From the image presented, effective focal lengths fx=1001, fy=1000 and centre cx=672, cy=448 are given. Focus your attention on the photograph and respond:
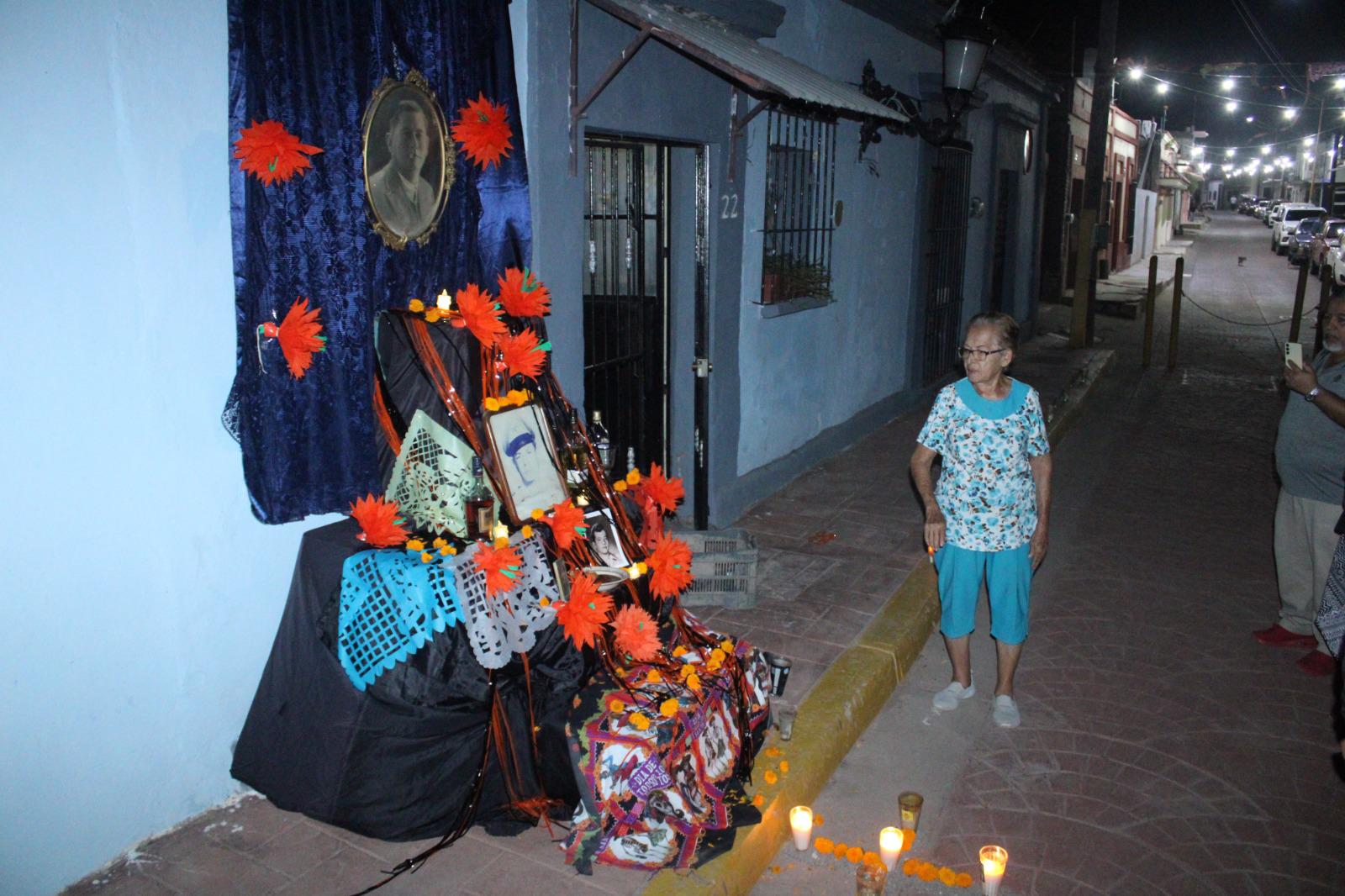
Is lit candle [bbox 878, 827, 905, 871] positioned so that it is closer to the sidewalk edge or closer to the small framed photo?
the sidewalk edge

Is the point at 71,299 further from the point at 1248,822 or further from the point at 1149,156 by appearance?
the point at 1149,156

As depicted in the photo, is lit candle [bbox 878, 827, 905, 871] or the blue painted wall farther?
lit candle [bbox 878, 827, 905, 871]

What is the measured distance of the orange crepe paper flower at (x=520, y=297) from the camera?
4.39 metres

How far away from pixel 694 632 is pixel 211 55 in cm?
284

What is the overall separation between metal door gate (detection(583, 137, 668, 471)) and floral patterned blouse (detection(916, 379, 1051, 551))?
2.10m

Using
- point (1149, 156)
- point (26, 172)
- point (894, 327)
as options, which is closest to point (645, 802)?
point (26, 172)

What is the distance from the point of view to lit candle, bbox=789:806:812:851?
12.4 ft

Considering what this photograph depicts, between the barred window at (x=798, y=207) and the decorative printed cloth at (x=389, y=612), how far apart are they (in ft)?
15.7

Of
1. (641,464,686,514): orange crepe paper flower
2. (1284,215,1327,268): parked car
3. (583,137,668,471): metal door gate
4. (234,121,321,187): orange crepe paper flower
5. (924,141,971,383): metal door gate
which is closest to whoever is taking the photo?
(234,121,321,187): orange crepe paper flower

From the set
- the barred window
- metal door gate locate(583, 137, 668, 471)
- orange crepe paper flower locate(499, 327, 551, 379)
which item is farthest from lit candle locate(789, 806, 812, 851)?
the barred window

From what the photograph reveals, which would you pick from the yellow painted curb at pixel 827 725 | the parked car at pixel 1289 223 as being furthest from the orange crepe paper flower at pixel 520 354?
the parked car at pixel 1289 223

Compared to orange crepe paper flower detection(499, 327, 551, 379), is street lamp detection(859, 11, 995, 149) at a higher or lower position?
higher

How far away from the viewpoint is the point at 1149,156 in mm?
42969

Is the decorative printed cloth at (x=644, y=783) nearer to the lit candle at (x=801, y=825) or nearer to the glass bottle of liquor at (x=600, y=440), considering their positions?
the lit candle at (x=801, y=825)
